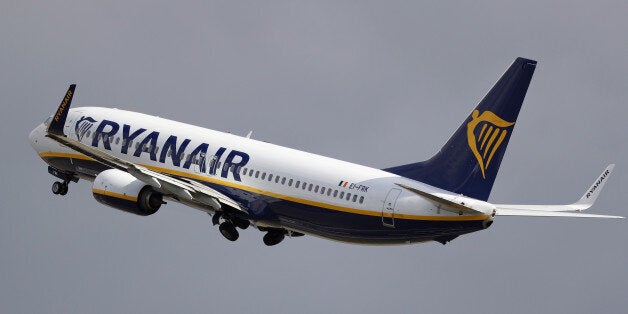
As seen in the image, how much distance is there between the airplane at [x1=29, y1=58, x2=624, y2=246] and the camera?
74.1 meters

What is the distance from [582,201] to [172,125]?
20576 mm

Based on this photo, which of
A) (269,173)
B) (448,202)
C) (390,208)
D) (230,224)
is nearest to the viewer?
(448,202)

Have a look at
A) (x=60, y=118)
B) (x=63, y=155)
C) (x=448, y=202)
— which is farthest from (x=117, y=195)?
(x=448, y=202)

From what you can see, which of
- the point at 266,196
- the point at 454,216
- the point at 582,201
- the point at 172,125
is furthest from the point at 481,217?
the point at 172,125

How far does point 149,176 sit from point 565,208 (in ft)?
62.1

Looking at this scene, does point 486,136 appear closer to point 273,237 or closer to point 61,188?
point 273,237

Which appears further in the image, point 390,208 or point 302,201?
point 302,201

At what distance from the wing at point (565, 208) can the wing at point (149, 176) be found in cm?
1322

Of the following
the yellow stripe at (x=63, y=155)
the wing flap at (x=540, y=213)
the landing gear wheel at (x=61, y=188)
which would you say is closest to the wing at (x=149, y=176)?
the yellow stripe at (x=63, y=155)

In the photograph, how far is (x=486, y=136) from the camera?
7438 centimetres

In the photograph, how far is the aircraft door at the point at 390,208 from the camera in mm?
75000

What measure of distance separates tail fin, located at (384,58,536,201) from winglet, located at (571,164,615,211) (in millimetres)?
4821

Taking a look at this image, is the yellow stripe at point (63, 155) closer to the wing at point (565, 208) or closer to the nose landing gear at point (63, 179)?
the nose landing gear at point (63, 179)

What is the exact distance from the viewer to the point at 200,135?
83.4 m
